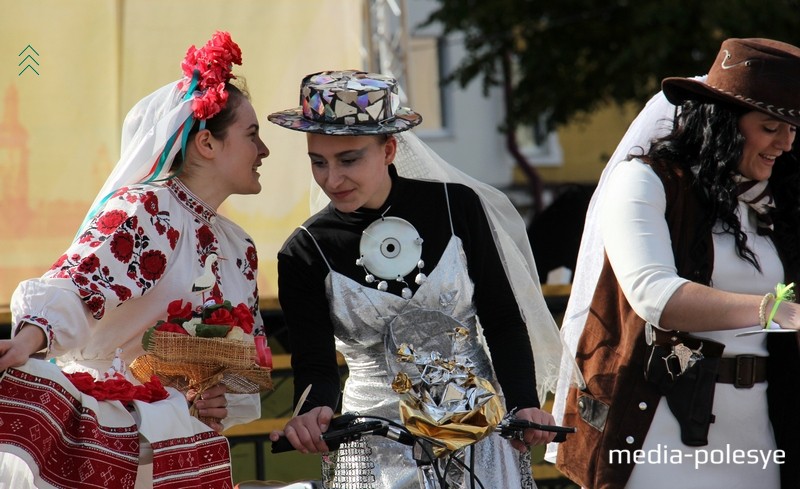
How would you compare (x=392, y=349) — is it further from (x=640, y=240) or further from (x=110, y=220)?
(x=110, y=220)

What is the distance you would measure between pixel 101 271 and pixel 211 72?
71cm

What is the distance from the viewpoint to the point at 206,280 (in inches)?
129

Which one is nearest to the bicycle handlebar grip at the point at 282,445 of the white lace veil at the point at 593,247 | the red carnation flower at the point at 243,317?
the red carnation flower at the point at 243,317

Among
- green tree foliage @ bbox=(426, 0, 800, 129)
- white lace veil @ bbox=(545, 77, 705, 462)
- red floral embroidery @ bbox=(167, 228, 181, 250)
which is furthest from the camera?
green tree foliage @ bbox=(426, 0, 800, 129)

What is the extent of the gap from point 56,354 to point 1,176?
256 cm

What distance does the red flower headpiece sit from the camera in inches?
132

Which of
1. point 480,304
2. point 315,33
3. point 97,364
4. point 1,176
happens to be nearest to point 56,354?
point 97,364

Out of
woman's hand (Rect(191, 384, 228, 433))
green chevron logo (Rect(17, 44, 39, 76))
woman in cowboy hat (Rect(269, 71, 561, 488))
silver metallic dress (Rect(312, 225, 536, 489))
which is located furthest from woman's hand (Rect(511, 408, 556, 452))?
green chevron logo (Rect(17, 44, 39, 76))

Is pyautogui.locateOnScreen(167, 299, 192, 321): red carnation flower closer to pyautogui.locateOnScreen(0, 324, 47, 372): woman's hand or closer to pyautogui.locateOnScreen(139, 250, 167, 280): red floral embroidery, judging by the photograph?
pyautogui.locateOnScreen(139, 250, 167, 280): red floral embroidery

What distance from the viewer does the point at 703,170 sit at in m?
3.02

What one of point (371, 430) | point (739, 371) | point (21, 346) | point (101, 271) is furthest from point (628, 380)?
point (21, 346)

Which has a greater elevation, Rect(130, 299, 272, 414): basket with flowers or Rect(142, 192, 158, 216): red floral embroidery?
Rect(142, 192, 158, 216): red floral embroidery

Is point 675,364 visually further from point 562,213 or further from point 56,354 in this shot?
point 562,213

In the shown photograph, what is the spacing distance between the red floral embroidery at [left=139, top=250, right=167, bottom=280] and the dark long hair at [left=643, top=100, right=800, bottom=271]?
134 cm
